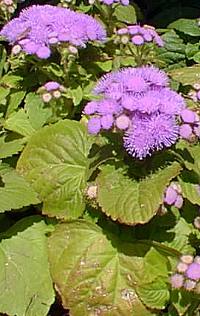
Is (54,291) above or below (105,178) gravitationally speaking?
below

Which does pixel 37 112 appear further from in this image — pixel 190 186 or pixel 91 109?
pixel 190 186

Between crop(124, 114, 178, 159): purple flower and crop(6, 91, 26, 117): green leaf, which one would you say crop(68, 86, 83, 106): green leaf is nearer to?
crop(6, 91, 26, 117): green leaf

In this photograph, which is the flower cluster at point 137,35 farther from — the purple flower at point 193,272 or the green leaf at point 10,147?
the purple flower at point 193,272

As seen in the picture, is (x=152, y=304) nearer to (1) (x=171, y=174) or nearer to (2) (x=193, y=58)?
(1) (x=171, y=174)

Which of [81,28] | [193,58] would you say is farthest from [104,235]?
[193,58]

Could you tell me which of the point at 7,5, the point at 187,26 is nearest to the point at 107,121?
the point at 7,5

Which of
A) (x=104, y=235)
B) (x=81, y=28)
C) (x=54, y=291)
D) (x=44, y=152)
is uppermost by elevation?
(x=81, y=28)
